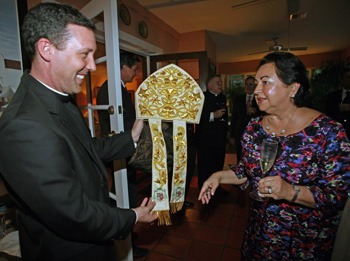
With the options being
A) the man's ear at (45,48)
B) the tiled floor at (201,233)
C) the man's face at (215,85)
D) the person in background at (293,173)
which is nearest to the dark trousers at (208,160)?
the tiled floor at (201,233)

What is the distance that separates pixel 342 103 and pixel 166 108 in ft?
9.51

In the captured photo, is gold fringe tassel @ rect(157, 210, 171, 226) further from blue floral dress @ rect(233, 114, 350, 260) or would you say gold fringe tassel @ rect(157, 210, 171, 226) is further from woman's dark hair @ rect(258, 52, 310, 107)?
woman's dark hair @ rect(258, 52, 310, 107)

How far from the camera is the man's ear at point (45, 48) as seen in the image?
855mm

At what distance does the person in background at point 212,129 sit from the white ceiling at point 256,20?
141 centimetres

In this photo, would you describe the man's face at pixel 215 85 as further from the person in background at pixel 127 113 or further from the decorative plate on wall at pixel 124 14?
the decorative plate on wall at pixel 124 14

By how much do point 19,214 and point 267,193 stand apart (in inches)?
41.3

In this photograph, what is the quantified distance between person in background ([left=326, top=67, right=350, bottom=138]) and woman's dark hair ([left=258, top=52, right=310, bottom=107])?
2.30 metres

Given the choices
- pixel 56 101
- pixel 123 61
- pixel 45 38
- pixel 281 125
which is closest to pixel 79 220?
pixel 56 101

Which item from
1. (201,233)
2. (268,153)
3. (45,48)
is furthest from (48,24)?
(201,233)

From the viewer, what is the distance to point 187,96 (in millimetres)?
1269

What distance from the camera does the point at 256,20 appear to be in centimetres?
468

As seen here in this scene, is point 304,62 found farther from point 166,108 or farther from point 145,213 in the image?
point 145,213

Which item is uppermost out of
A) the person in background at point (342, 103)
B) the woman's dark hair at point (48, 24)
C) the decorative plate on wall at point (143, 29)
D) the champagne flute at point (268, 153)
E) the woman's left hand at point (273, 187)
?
the decorative plate on wall at point (143, 29)

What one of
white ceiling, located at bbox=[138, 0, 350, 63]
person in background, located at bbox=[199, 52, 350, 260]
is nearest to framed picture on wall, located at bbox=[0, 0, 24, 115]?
person in background, located at bbox=[199, 52, 350, 260]
